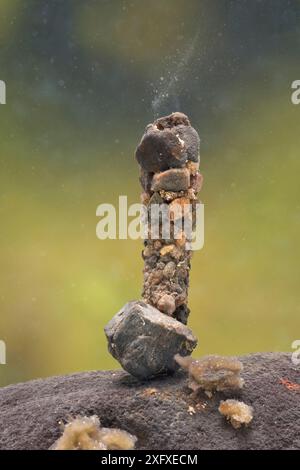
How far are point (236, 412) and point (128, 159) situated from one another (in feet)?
12.7

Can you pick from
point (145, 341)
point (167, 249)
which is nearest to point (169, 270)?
point (167, 249)

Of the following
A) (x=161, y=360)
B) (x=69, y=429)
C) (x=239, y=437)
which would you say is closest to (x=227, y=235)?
(x=161, y=360)

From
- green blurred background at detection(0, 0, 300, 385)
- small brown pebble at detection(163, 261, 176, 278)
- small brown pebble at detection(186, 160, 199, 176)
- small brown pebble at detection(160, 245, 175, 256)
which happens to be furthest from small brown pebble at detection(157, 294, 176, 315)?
green blurred background at detection(0, 0, 300, 385)

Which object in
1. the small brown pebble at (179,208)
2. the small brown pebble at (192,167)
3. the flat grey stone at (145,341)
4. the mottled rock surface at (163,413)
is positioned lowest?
the mottled rock surface at (163,413)

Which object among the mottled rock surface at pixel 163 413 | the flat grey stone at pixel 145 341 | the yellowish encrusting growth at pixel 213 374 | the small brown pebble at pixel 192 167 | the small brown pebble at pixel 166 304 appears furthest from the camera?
the small brown pebble at pixel 192 167

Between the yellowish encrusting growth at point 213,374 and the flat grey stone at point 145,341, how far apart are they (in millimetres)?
167

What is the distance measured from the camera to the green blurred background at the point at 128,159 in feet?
19.5

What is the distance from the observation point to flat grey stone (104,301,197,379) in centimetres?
339

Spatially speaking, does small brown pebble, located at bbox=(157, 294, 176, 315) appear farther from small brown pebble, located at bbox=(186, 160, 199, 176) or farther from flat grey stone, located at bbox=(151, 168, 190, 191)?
small brown pebble, located at bbox=(186, 160, 199, 176)

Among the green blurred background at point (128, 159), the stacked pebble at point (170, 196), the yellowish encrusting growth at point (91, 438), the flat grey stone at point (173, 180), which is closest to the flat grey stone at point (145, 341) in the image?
the stacked pebble at point (170, 196)

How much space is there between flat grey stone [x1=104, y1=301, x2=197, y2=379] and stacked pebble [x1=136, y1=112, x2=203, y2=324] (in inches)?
11.9

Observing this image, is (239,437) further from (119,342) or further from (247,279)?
(247,279)

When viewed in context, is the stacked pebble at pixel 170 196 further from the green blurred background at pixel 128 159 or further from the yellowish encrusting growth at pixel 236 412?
the green blurred background at pixel 128 159

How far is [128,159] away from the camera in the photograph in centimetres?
625
